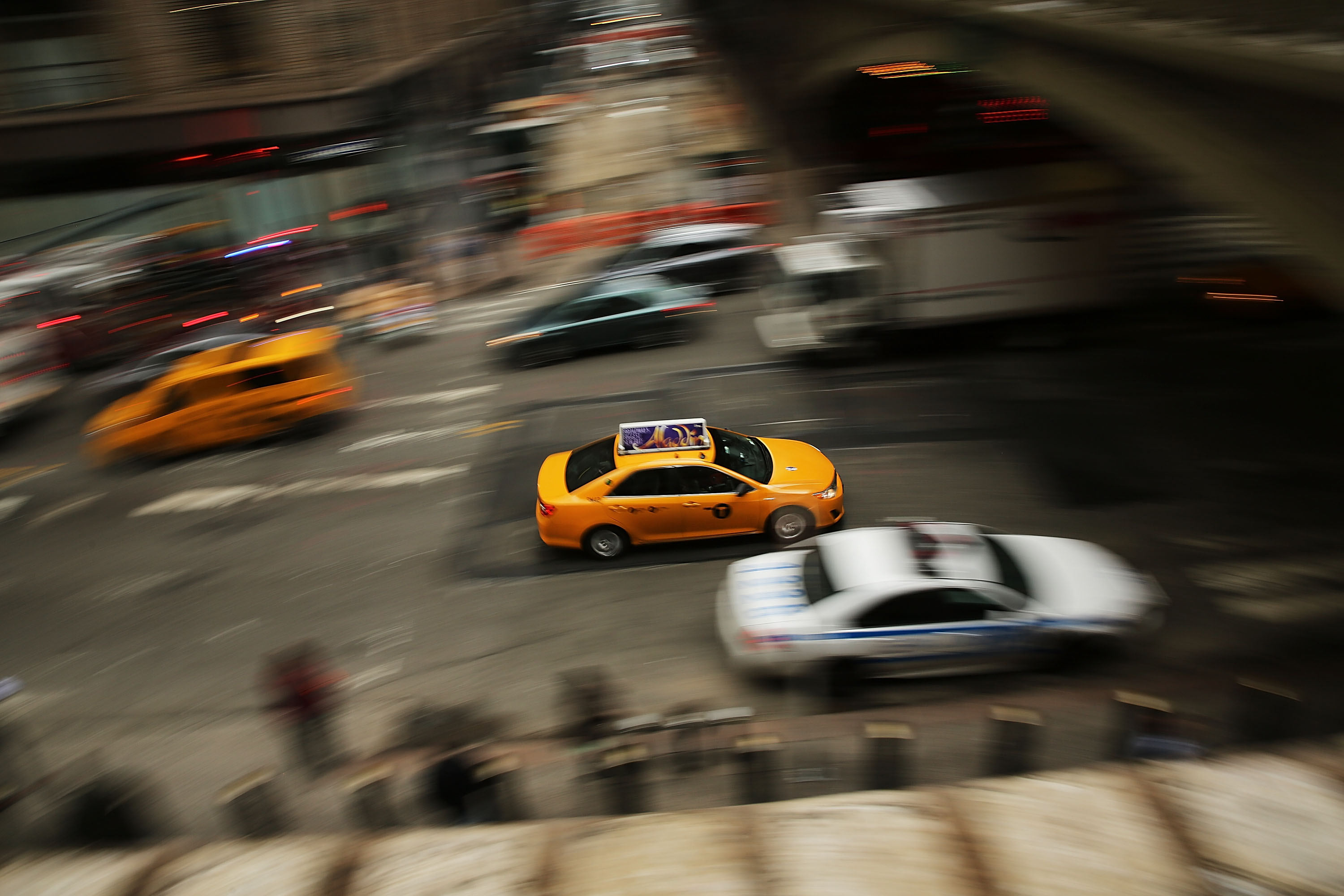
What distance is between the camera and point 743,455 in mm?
11078

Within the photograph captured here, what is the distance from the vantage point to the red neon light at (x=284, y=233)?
25672mm

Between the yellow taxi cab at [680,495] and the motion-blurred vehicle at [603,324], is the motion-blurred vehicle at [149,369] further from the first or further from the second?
the yellow taxi cab at [680,495]

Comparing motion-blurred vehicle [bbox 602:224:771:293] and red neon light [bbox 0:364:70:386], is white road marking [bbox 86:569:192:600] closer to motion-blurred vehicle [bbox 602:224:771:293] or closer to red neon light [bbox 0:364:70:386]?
red neon light [bbox 0:364:70:386]

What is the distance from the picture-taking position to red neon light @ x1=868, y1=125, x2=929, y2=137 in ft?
84.3

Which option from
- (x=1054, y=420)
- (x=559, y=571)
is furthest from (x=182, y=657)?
(x=1054, y=420)

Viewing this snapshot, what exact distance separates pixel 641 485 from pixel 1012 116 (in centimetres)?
1574

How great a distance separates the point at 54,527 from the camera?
1375 centimetres

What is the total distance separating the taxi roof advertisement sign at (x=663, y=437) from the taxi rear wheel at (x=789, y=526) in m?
1.16

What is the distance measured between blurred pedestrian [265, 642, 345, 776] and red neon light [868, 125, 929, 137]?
22685 mm

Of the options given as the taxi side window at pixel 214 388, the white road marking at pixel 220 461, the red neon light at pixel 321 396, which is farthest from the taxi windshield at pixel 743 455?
the taxi side window at pixel 214 388

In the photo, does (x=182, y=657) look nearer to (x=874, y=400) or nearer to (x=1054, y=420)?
(x=874, y=400)

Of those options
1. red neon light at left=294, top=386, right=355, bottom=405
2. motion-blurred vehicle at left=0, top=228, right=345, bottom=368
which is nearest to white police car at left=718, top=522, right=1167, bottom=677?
red neon light at left=294, top=386, right=355, bottom=405

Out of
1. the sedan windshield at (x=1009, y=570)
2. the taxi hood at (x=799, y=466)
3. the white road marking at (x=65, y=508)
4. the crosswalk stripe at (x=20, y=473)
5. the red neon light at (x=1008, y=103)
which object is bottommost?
the white road marking at (x=65, y=508)

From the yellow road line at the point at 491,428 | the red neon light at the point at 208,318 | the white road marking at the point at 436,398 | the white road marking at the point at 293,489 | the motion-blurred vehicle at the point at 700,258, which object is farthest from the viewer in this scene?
the red neon light at the point at 208,318
